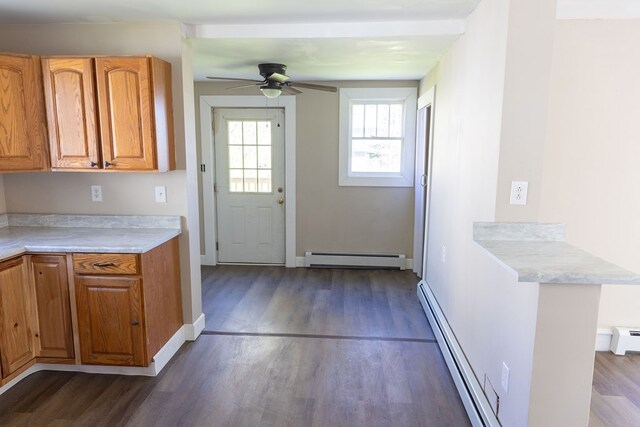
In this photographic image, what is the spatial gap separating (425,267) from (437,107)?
5.03 feet

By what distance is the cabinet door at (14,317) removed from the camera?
2.33 m

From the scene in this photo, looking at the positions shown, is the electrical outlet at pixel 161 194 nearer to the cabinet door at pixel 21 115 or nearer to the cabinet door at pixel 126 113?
the cabinet door at pixel 126 113

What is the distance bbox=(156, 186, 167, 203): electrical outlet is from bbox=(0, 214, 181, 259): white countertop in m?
0.13

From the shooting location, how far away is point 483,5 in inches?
88.6

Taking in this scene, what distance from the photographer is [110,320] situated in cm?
251

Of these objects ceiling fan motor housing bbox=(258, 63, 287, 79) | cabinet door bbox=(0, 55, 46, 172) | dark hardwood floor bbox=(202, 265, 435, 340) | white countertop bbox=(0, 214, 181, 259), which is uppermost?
ceiling fan motor housing bbox=(258, 63, 287, 79)

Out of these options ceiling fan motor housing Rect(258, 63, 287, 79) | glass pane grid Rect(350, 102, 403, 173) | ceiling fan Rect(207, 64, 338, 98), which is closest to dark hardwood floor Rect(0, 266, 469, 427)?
glass pane grid Rect(350, 102, 403, 173)

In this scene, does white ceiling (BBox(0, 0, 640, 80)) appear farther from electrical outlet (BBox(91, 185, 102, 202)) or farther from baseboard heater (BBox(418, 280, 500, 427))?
baseboard heater (BBox(418, 280, 500, 427))

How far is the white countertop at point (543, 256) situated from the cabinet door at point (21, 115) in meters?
2.76

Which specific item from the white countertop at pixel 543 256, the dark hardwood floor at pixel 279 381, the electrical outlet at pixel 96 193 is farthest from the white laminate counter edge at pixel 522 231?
the electrical outlet at pixel 96 193

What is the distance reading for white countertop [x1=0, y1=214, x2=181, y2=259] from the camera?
244 cm

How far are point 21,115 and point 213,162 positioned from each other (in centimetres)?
240

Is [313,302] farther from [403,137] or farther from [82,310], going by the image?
[403,137]

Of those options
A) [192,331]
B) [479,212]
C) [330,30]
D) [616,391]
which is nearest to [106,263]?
[192,331]
